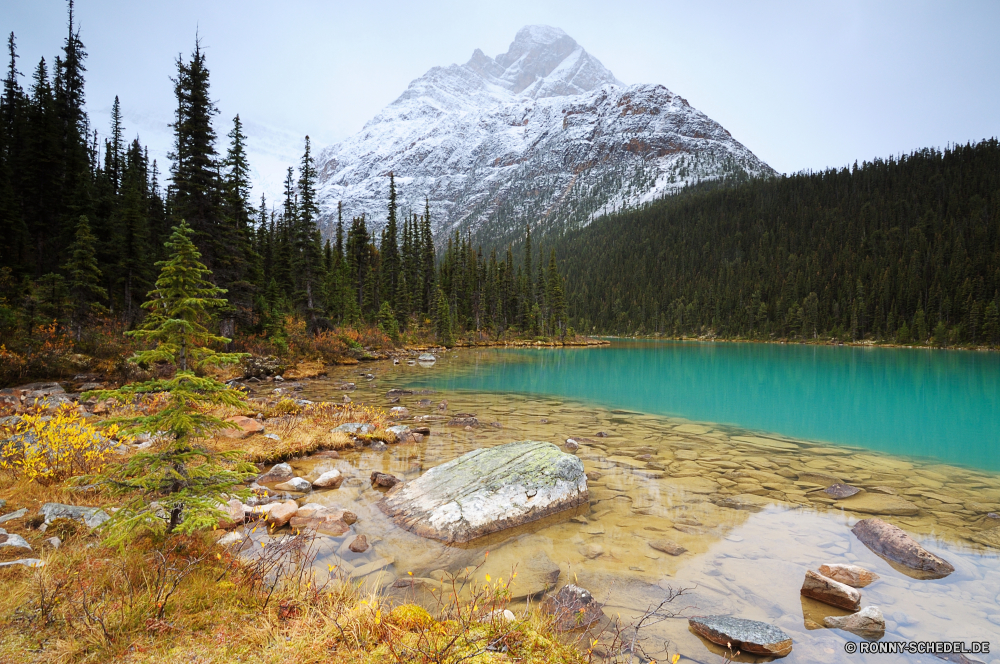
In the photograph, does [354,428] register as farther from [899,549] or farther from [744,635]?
[899,549]

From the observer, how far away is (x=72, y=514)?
5426 mm

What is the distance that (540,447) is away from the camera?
9.70 metres

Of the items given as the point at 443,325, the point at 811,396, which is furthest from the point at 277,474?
the point at 443,325

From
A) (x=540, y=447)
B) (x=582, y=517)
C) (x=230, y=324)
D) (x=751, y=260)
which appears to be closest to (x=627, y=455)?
(x=540, y=447)

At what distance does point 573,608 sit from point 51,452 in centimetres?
895

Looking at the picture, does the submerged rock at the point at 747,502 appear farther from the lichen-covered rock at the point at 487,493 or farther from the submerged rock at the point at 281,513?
the submerged rock at the point at 281,513

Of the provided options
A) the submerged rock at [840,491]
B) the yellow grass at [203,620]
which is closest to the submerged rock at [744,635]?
the yellow grass at [203,620]

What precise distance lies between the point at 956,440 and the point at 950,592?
14.8 metres

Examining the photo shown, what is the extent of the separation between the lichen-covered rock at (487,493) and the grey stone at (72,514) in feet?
13.6

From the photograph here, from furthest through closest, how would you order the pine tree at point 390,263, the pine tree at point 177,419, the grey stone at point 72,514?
1. the pine tree at point 390,263
2. the grey stone at point 72,514
3. the pine tree at point 177,419

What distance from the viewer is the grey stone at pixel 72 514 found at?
17.1 ft

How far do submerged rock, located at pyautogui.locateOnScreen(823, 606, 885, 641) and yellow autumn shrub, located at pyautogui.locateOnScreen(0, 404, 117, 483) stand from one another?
34.5 ft

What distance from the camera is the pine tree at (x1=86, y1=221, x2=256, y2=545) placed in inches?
176

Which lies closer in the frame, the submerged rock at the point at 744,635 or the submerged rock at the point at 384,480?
the submerged rock at the point at 744,635
